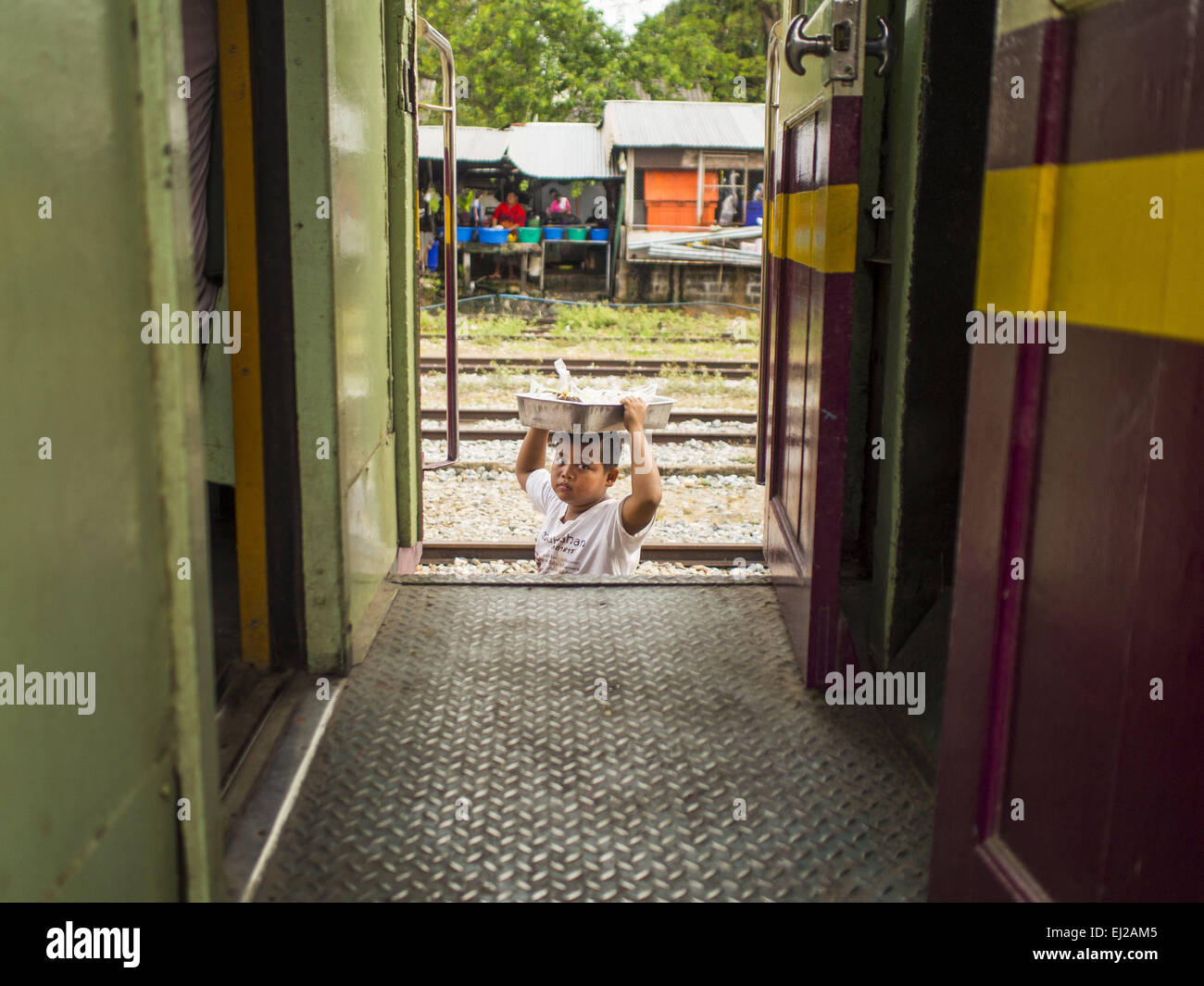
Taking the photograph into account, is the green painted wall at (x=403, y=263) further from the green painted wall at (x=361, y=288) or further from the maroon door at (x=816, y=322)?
the maroon door at (x=816, y=322)

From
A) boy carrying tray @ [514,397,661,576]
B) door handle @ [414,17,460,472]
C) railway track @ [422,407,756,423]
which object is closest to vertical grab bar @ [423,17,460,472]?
door handle @ [414,17,460,472]

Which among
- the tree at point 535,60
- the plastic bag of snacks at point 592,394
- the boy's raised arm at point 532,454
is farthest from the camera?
the tree at point 535,60

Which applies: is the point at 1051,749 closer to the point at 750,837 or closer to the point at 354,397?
the point at 750,837

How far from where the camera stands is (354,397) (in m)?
3.70

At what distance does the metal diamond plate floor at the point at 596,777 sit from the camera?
2.57 m

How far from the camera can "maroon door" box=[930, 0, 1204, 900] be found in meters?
1.46

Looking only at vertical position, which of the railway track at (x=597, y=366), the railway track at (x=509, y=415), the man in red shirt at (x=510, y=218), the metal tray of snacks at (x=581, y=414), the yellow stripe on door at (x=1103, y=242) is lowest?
the railway track at (x=509, y=415)

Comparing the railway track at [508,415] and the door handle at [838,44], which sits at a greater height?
the door handle at [838,44]

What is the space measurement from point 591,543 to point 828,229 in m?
2.07

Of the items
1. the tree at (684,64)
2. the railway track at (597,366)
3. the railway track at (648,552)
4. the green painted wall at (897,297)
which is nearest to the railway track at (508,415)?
the railway track at (597,366)

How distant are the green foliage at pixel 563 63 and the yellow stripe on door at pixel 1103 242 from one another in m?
31.9

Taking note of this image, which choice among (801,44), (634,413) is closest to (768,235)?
(634,413)

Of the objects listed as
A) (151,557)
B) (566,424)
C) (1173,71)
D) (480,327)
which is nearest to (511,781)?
(151,557)

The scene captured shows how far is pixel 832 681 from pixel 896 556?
47cm
